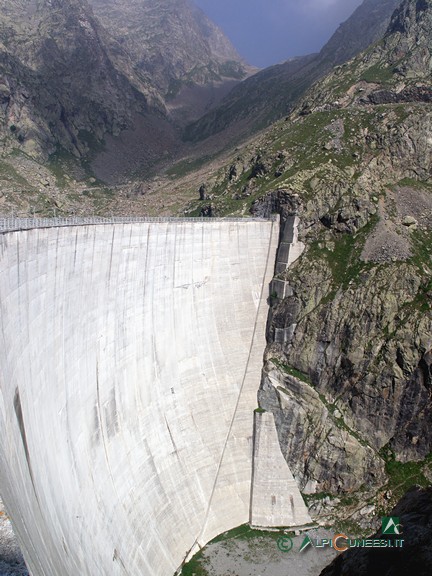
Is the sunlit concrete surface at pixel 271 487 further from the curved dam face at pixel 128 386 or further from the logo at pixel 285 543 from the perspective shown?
the logo at pixel 285 543

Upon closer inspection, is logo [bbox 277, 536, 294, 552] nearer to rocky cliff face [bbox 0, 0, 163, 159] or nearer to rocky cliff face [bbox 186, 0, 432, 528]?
rocky cliff face [bbox 186, 0, 432, 528]

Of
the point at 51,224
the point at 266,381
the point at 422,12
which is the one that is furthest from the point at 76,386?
the point at 422,12

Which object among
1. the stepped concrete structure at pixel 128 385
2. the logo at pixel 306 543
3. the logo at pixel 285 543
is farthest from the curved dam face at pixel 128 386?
the logo at pixel 306 543

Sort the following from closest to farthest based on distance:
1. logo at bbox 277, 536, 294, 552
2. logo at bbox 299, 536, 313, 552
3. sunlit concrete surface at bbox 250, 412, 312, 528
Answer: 1. logo at bbox 277, 536, 294, 552
2. logo at bbox 299, 536, 313, 552
3. sunlit concrete surface at bbox 250, 412, 312, 528

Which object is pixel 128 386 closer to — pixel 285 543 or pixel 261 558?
pixel 261 558

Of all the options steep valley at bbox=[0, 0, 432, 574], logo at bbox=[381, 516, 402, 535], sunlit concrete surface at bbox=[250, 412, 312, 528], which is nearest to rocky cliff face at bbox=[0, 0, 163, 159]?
steep valley at bbox=[0, 0, 432, 574]

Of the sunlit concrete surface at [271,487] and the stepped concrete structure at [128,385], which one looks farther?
the sunlit concrete surface at [271,487]
